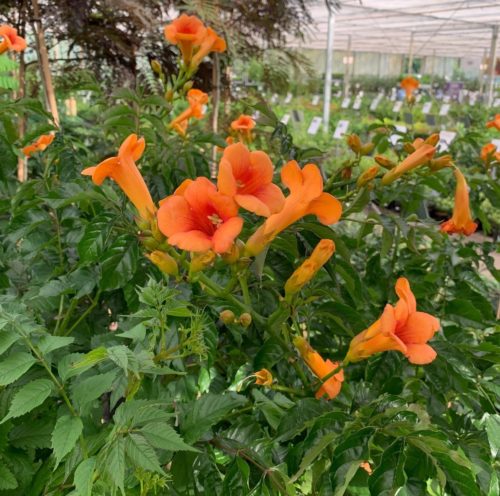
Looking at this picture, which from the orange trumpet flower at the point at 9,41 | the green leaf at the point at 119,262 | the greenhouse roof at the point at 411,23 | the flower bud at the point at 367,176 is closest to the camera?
the green leaf at the point at 119,262

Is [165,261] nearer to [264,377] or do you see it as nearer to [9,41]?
[264,377]

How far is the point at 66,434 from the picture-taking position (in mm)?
789

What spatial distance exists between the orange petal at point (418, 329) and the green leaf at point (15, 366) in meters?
0.53

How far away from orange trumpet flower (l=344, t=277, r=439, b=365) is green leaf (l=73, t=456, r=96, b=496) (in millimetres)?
425

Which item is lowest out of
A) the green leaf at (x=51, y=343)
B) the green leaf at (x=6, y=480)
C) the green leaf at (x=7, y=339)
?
the green leaf at (x=6, y=480)

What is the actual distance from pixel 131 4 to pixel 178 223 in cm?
133

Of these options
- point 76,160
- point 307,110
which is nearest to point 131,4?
point 76,160

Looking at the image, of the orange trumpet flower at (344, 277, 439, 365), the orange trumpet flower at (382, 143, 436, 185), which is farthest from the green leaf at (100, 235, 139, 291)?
the orange trumpet flower at (382, 143, 436, 185)

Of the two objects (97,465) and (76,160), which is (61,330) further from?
(97,465)

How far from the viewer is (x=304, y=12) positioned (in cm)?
244

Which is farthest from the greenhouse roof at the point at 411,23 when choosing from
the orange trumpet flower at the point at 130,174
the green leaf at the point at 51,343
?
the green leaf at the point at 51,343

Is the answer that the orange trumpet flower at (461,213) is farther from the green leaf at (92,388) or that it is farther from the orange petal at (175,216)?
the green leaf at (92,388)

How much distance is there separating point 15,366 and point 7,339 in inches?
1.5

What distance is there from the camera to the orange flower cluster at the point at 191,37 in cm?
169
